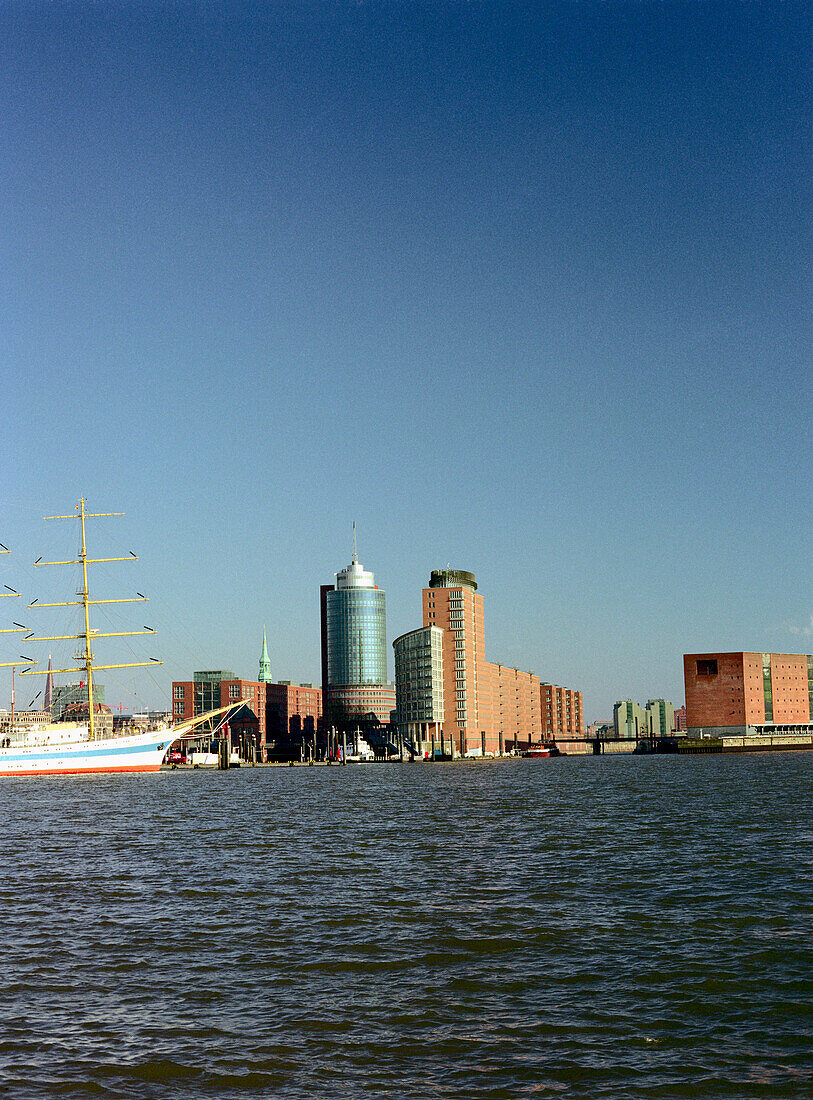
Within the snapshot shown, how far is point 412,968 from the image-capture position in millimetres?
23344

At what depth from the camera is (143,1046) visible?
18.0 metres

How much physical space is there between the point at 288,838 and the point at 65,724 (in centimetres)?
12710

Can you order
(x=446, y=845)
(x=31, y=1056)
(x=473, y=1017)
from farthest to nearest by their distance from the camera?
1. (x=446, y=845)
2. (x=473, y=1017)
3. (x=31, y=1056)

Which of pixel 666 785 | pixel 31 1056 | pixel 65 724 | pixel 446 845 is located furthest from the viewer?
pixel 65 724

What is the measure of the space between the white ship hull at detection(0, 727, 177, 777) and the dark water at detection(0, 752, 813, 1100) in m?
120

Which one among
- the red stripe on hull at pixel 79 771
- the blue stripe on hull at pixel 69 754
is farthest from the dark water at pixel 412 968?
the red stripe on hull at pixel 79 771

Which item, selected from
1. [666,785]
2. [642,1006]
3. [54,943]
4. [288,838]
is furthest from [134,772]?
[642,1006]

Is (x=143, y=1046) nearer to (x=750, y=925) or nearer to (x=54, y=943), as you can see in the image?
(x=54, y=943)

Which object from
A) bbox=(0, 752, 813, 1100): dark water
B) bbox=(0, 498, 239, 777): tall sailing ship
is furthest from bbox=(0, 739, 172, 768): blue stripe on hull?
bbox=(0, 752, 813, 1100): dark water

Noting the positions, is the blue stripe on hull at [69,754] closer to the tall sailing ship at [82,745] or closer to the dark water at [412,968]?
the tall sailing ship at [82,745]

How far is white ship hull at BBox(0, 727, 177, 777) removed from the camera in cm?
16100

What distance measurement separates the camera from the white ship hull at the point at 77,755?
161000 mm

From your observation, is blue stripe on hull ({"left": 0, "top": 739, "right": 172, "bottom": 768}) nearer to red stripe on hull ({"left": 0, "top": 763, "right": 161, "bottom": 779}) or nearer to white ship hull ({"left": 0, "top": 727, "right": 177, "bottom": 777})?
white ship hull ({"left": 0, "top": 727, "right": 177, "bottom": 777})

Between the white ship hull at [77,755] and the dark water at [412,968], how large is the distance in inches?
4741
